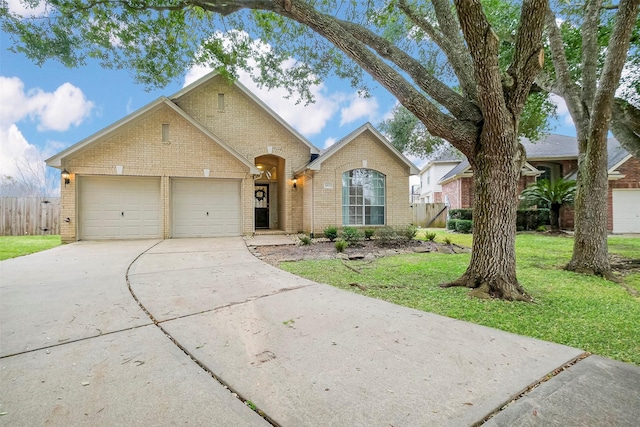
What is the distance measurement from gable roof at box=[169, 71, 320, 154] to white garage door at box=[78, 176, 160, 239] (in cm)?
403

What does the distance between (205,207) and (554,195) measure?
16.4 meters

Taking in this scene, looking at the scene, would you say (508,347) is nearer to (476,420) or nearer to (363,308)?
(476,420)

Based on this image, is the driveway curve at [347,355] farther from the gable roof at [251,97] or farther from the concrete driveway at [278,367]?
the gable roof at [251,97]

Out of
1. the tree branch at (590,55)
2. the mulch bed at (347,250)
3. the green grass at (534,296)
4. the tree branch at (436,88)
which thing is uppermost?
the tree branch at (590,55)

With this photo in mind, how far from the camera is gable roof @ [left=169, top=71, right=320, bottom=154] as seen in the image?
41.1ft

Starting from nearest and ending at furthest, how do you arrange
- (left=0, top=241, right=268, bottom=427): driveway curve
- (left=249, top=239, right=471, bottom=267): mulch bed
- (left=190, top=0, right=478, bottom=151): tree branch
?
(left=0, top=241, right=268, bottom=427): driveway curve → (left=190, top=0, right=478, bottom=151): tree branch → (left=249, top=239, right=471, bottom=267): mulch bed

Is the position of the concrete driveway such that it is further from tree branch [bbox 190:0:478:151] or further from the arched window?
the arched window

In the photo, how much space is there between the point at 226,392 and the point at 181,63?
10.6m

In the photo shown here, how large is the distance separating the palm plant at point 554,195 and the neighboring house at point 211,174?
7.30 metres

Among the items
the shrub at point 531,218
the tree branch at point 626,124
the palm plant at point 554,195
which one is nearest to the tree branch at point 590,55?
the tree branch at point 626,124

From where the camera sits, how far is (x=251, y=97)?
43.9 ft

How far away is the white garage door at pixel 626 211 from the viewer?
15438 millimetres

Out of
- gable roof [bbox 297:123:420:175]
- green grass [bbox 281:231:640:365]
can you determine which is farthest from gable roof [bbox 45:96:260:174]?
green grass [bbox 281:231:640:365]

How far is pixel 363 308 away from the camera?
3770mm
